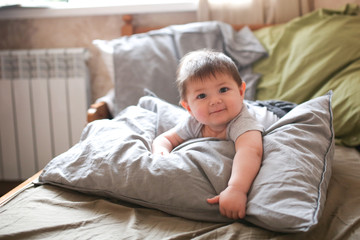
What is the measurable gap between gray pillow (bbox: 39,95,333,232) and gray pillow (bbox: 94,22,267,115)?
19.2 inches

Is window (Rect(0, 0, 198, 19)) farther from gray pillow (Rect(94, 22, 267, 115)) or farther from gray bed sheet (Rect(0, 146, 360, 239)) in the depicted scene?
gray bed sheet (Rect(0, 146, 360, 239))

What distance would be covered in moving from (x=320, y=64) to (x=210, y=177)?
32.3 inches

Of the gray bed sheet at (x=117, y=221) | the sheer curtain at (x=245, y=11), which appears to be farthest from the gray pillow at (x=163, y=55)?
the gray bed sheet at (x=117, y=221)

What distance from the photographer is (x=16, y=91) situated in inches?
80.2

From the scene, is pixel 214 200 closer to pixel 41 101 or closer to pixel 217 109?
pixel 217 109

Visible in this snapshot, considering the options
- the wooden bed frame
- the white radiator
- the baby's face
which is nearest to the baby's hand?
the baby's face

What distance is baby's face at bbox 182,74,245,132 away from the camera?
105 cm

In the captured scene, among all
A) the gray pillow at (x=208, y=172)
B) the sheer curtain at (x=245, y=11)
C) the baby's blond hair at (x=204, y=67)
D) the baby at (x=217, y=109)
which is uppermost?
the sheer curtain at (x=245, y=11)

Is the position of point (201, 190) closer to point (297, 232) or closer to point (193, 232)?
point (193, 232)

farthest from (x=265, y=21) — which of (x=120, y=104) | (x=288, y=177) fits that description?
(x=288, y=177)

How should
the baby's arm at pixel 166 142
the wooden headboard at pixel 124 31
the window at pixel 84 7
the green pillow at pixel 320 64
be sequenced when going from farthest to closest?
the window at pixel 84 7 < the wooden headboard at pixel 124 31 < the green pillow at pixel 320 64 < the baby's arm at pixel 166 142

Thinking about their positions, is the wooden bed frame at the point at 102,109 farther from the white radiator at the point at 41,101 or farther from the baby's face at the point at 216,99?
the baby's face at the point at 216,99

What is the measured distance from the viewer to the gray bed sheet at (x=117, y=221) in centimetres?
80

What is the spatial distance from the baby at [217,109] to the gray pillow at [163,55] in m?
0.45
